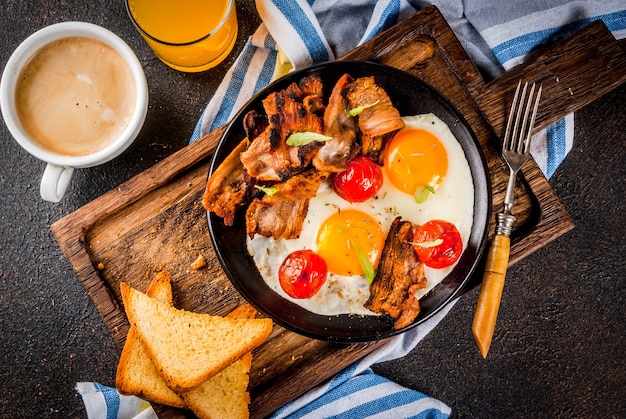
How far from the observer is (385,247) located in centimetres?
243

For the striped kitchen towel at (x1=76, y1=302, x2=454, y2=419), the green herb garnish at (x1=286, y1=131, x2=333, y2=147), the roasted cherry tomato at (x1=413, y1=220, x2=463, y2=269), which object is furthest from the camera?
the striped kitchen towel at (x1=76, y1=302, x2=454, y2=419)

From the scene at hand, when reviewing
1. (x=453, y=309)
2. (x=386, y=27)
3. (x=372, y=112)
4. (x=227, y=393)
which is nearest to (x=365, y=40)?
(x=386, y=27)

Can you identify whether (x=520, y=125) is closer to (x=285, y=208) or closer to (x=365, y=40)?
(x=365, y=40)

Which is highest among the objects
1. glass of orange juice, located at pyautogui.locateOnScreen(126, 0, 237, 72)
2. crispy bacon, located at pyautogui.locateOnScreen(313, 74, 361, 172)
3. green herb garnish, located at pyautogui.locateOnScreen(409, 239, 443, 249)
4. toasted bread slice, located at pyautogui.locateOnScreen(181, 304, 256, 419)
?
glass of orange juice, located at pyautogui.locateOnScreen(126, 0, 237, 72)

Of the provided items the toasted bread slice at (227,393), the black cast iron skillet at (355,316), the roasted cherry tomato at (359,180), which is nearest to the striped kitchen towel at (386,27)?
the black cast iron skillet at (355,316)

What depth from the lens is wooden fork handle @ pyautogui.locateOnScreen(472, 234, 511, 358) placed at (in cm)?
251

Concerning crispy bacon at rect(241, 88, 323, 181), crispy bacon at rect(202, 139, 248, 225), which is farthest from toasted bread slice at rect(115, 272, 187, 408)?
crispy bacon at rect(241, 88, 323, 181)

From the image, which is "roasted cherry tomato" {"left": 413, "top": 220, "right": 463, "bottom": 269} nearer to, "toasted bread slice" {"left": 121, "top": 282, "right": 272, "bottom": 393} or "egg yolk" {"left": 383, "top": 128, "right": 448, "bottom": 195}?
"egg yolk" {"left": 383, "top": 128, "right": 448, "bottom": 195}

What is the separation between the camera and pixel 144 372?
2.60m

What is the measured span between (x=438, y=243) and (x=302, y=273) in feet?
1.77

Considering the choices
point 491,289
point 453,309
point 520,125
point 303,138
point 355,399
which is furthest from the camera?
point 453,309

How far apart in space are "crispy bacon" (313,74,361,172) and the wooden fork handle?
75cm

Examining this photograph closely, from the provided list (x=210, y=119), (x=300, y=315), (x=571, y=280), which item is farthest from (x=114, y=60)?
(x=571, y=280)

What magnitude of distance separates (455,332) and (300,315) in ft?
3.27
